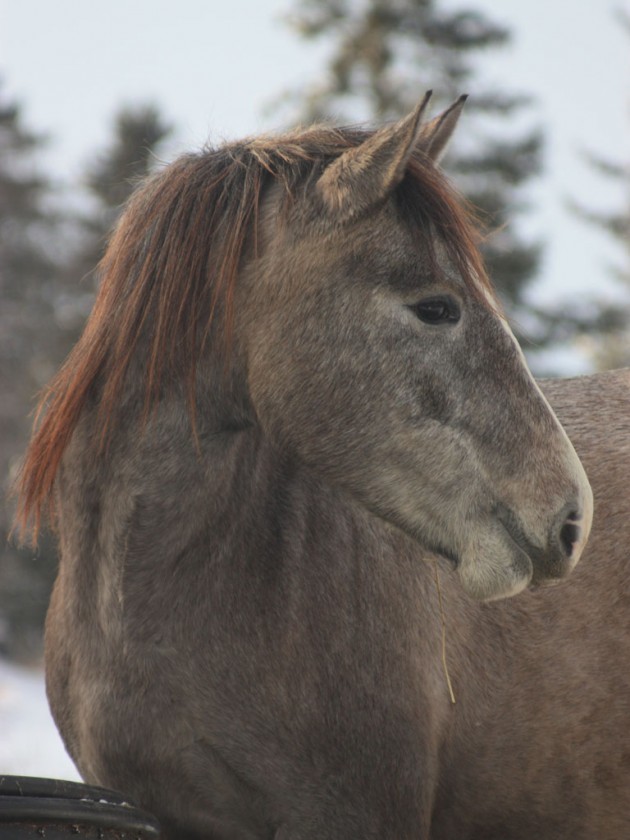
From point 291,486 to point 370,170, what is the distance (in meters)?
1.04

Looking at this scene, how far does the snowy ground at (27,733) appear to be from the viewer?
864cm

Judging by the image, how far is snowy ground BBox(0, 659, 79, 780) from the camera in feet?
28.3

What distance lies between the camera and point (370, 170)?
3.07 metres

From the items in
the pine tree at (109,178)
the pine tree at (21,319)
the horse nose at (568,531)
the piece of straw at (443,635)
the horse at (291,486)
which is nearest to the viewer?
the horse nose at (568,531)

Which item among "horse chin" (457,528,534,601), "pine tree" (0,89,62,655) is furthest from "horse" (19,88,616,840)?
"pine tree" (0,89,62,655)

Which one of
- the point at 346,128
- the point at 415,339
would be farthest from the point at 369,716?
the point at 346,128

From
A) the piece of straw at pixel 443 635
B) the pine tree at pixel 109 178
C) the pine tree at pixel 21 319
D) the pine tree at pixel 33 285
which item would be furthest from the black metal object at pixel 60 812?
the pine tree at pixel 109 178

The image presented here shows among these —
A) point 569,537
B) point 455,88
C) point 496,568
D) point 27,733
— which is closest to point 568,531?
point 569,537

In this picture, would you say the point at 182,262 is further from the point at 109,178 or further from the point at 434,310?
the point at 109,178

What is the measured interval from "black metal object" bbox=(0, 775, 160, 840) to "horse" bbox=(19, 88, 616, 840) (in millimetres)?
589

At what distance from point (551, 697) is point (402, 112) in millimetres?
16545

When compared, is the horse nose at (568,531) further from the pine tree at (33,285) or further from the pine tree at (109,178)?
the pine tree at (109,178)

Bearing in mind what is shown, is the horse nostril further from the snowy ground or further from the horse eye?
the snowy ground

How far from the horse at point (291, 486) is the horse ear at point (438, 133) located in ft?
0.03
